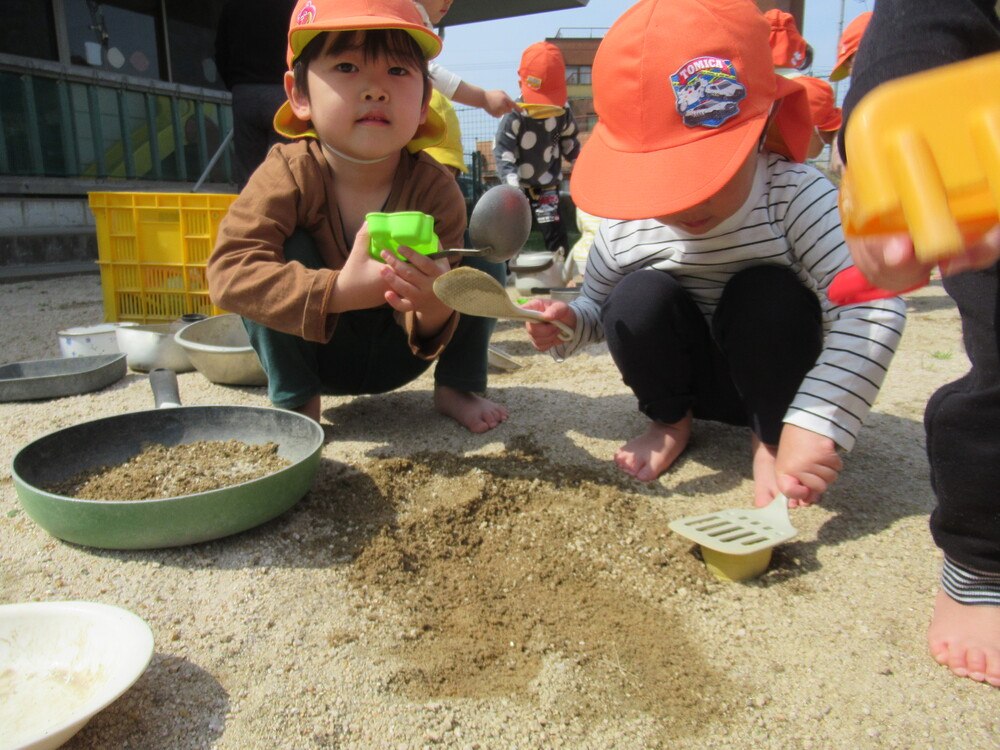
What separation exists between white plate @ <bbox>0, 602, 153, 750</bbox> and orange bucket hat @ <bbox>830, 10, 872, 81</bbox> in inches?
123

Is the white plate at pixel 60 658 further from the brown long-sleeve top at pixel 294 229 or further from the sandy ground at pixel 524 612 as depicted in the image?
the brown long-sleeve top at pixel 294 229

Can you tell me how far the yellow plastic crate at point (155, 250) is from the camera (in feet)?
8.06

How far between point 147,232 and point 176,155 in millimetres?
4022

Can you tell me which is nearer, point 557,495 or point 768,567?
point 768,567

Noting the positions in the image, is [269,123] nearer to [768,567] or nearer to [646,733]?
[768,567]

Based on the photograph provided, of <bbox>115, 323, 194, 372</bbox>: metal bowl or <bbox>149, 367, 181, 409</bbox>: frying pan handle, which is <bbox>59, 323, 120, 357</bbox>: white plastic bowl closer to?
<bbox>115, 323, 194, 372</bbox>: metal bowl

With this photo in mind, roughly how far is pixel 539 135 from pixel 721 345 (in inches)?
120

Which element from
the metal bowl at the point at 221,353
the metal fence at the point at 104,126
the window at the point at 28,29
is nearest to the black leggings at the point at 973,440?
the metal bowl at the point at 221,353

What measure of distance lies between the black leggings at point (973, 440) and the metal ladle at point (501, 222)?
2.22ft

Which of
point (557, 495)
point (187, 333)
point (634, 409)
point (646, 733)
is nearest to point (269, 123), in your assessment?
point (187, 333)

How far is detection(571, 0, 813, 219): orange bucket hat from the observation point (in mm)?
1029

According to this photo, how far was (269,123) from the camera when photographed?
8.12 feet

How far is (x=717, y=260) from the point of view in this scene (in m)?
1.36

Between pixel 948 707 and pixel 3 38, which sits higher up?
pixel 3 38
